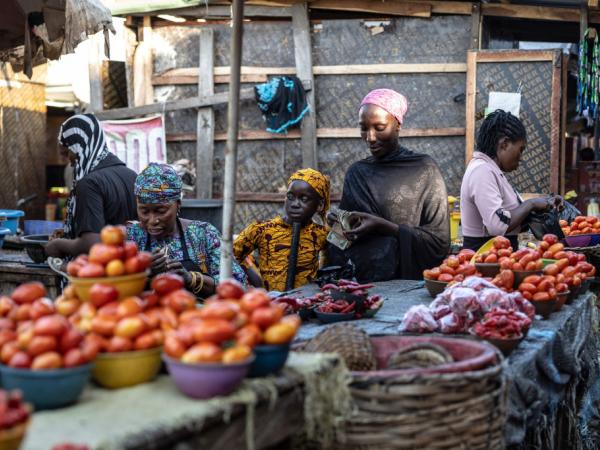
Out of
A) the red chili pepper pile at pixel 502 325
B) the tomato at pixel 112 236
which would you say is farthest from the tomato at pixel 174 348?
the red chili pepper pile at pixel 502 325

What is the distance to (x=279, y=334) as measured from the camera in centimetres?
224

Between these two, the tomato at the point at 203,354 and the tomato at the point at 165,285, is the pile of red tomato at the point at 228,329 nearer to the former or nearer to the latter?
the tomato at the point at 203,354

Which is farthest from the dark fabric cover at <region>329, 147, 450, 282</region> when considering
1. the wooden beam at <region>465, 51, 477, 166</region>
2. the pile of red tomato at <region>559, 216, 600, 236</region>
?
the wooden beam at <region>465, 51, 477, 166</region>

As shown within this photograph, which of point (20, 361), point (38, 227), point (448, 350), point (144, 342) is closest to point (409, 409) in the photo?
point (448, 350)

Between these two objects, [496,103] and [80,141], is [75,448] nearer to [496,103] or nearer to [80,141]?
[80,141]

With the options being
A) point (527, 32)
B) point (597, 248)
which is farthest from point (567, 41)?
point (597, 248)

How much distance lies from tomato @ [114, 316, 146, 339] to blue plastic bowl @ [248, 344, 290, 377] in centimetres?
33

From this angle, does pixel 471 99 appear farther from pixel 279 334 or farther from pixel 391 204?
pixel 279 334

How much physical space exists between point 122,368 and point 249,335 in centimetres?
36

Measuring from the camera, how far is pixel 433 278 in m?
4.38

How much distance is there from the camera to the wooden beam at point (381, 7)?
8664 mm

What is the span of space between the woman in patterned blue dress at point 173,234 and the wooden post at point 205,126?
513cm

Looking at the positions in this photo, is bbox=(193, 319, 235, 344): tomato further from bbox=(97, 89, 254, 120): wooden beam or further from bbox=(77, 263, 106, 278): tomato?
bbox=(97, 89, 254, 120): wooden beam

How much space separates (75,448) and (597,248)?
498 cm
